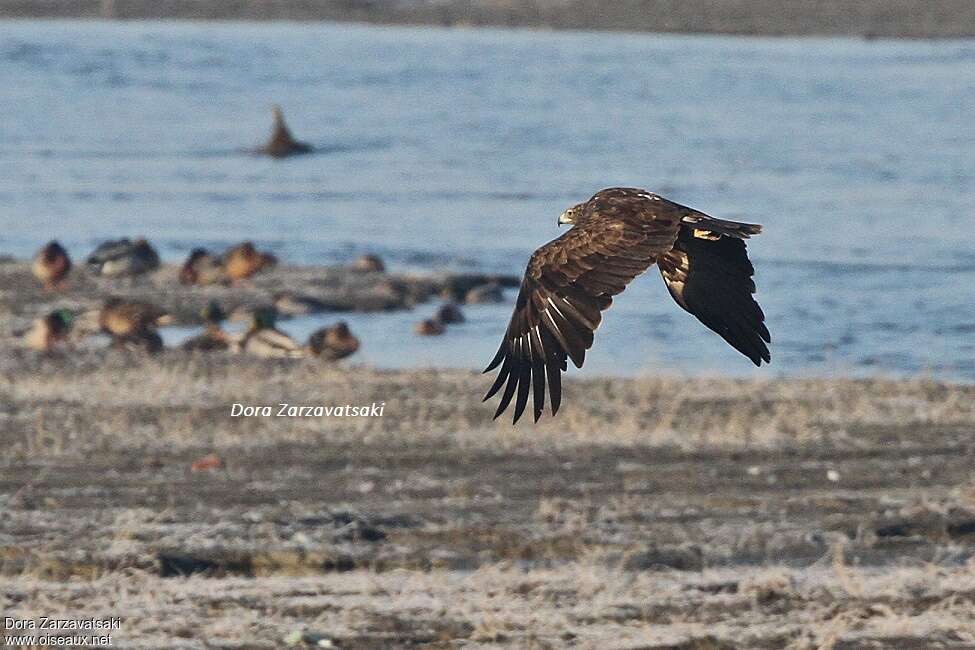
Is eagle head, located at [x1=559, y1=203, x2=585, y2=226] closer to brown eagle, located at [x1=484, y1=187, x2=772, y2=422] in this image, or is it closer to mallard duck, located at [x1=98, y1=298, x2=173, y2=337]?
brown eagle, located at [x1=484, y1=187, x2=772, y2=422]

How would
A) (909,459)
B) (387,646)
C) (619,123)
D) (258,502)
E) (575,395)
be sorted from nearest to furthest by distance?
(387,646)
(258,502)
(909,459)
(575,395)
(619,123)

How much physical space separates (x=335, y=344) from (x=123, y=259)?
4276 mm

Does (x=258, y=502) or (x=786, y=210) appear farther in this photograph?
(x=786, y=210)

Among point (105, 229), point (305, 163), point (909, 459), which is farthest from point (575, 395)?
point (305, 163)

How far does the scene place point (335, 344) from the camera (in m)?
13.4

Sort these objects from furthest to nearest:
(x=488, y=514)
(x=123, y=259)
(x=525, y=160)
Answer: (x=525, y=160) < (x=123, y=259) < (x=488, y=514)

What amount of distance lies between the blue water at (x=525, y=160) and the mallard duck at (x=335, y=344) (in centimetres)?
43

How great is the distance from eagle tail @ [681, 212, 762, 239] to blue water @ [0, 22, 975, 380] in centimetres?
699

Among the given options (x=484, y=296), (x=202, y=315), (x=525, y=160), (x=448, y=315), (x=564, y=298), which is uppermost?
(x=525, y=160)

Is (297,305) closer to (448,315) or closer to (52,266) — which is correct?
(448,315)

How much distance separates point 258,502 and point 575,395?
3.20 metres

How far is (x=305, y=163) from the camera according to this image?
26531mm

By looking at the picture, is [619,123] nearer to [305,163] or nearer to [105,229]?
[305,163]

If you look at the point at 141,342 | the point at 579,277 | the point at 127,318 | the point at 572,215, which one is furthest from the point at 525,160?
the point at 579,277
